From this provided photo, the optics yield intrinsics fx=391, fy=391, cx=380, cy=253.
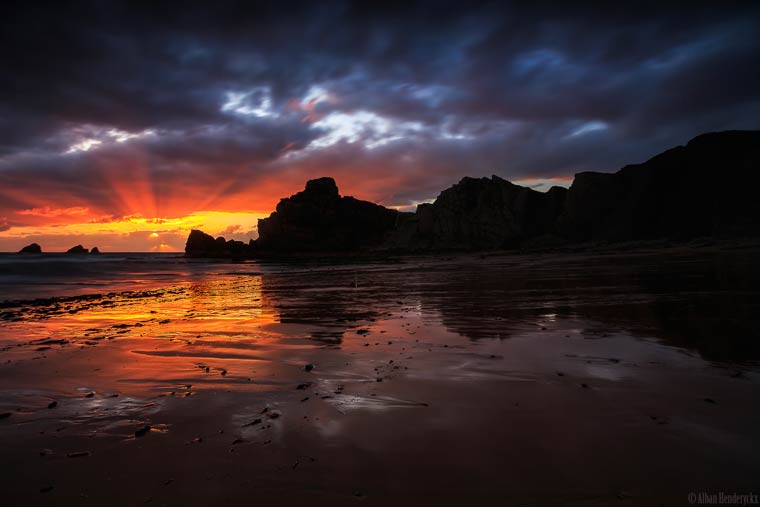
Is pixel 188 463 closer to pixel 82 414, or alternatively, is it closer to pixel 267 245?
pixel 82 414

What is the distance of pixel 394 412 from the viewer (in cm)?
→ 425

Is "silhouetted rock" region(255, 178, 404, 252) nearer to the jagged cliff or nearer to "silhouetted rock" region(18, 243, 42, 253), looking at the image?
the jagged cliff

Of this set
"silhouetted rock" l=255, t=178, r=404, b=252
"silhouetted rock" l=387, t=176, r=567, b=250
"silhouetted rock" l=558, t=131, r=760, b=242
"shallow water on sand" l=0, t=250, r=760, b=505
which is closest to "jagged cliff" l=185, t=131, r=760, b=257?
"silhouetted rock" l=558, t=131, r=760, b=242

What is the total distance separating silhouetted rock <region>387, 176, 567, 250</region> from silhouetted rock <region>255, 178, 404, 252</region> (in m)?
29.6

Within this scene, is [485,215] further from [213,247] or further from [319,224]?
[213,247]

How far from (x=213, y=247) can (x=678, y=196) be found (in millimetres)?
101239

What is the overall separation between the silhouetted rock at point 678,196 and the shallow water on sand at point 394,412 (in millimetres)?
52351

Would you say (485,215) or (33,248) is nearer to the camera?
(485,215)

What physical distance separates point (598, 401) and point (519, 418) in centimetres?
107

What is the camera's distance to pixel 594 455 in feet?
10.4

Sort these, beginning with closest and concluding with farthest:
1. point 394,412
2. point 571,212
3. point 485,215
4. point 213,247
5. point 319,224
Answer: point 394,412 < point 571,212 < point 485,215 < point 213,247 < point 319,224

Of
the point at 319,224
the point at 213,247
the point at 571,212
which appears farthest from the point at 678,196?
the point at 213,247

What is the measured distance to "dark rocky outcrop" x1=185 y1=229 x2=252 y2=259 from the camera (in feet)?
333

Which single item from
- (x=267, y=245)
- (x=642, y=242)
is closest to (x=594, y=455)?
(x=642, y=242)
